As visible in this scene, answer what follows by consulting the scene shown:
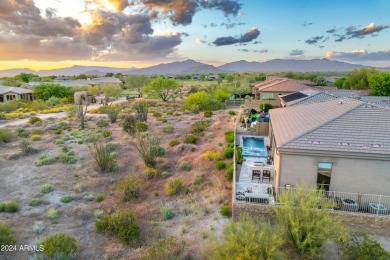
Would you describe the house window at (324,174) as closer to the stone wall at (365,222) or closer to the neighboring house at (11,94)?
the stone wall at (365,222)

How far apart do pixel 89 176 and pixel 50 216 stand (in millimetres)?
6360

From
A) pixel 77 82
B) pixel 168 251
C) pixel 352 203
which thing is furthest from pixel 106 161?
pixel 77 82

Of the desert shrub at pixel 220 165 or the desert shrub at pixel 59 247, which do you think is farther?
the desert shrub at pixel 220 165

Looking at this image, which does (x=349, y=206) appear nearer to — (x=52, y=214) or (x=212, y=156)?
(x=212, y=156)

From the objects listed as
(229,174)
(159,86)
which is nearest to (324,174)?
(229,174)

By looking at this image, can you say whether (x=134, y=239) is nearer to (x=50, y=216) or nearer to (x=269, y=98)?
(x=50, y=216)

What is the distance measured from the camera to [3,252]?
11836 mm

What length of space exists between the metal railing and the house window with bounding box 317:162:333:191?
1.46 feet

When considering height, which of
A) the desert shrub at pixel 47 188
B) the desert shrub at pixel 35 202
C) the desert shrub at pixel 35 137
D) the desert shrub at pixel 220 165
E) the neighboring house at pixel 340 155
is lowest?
the desert shrub at pixel 35 202

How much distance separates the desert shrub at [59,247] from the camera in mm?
11469

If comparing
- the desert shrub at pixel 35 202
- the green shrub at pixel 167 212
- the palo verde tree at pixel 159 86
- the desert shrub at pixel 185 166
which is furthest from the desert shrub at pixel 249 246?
the palo verde tree at pixel 159 86

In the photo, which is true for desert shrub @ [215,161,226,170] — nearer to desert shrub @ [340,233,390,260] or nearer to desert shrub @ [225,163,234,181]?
desert shrub @ [225,163,234,181]

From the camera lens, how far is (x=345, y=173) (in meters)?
14.4

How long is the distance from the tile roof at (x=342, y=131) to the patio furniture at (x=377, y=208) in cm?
274
